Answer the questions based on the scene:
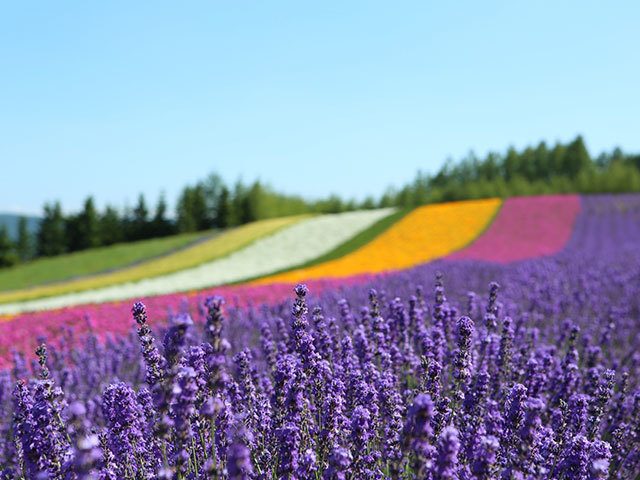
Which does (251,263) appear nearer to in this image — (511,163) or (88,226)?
(88,226)

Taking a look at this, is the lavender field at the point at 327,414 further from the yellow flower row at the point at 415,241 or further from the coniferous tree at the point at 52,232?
the coniferous tree at the point at 52,232

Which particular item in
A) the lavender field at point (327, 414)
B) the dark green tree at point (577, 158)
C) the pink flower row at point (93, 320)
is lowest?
the pink flower row at point (93, 320)

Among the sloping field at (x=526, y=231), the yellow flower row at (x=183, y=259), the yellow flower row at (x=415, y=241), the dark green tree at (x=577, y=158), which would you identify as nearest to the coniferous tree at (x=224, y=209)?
the yellow flower row at (x=183, y=259)

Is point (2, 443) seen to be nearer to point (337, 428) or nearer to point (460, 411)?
point (337, 428)

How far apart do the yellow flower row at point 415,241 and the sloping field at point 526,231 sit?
1.00 metres

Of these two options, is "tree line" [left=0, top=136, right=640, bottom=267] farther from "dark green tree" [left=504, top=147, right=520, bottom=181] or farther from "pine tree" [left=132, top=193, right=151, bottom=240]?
"dark green tree" [left=504, top=147, right=520, bottom=181]

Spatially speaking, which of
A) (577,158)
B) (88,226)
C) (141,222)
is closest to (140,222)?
(141,222)

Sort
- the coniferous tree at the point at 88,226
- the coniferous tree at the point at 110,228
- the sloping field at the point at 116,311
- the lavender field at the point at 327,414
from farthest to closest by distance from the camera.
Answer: the coniferous tree at the point at 110,228, the coniferous tree at the point at 88,226, the sloping field at the point at 116,311, the lavender field at the point at 327,414

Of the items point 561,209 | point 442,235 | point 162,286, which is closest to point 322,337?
point 162,286

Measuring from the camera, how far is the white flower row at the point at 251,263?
18.9m

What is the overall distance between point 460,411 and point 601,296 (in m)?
Result: 8.42

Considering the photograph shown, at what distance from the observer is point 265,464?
2906mm

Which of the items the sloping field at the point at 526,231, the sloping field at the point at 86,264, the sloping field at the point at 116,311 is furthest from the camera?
the sloping field at the point at 86,264

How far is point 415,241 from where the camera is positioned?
29.2 meters
